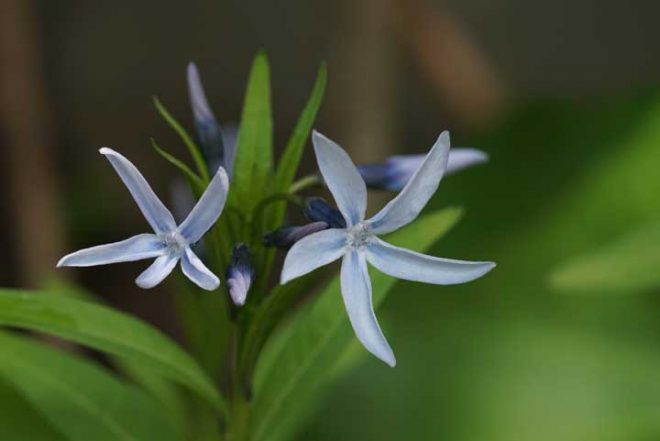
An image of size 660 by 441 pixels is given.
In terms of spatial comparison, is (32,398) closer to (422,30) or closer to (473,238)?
(473,238)

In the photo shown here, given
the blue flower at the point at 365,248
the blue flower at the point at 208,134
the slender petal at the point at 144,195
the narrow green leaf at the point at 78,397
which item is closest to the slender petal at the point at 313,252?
the blue flower at the point at 365,248

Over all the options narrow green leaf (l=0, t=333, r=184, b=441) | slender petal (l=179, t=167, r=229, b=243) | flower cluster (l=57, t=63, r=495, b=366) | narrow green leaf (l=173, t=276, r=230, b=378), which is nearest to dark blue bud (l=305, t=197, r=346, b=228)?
flower cluster (l=57, t=63, r=495, b=366)

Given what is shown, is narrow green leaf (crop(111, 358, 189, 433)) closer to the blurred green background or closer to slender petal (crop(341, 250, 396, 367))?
the blurred green background

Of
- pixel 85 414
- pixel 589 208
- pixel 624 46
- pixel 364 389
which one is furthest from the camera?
pixel 624 46

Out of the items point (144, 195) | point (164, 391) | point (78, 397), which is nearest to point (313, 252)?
point (144, 195)

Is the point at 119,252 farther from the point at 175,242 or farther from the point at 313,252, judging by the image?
the point at 313,252

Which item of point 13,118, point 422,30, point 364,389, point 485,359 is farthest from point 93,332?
point 422,30
